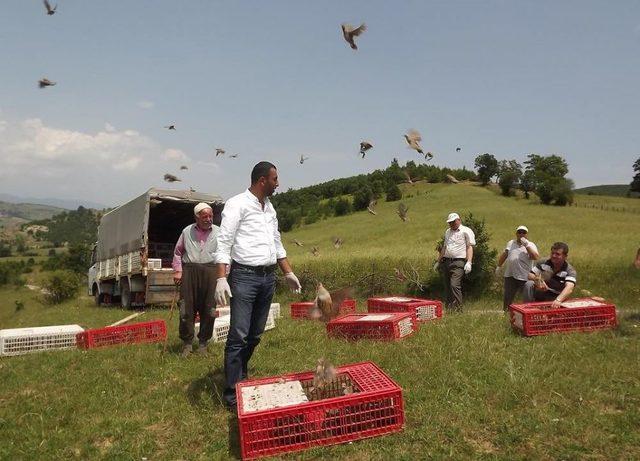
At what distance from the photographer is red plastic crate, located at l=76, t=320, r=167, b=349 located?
773cm

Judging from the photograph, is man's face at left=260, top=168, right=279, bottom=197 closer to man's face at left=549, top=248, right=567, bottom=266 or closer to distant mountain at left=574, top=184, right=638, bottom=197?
man's face at left=549, top=248, right=567, bottom=266

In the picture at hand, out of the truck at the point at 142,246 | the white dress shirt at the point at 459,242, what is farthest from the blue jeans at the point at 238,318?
the truck at the point at 142,246

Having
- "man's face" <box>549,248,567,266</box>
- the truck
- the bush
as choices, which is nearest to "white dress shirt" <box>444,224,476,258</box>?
"man's face" <box>549,248,567,266</box>

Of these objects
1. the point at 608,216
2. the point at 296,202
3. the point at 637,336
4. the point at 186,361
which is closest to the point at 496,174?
the point at 608,216

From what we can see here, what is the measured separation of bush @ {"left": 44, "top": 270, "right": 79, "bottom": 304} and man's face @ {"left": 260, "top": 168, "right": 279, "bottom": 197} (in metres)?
30.9

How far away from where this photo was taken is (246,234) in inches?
196

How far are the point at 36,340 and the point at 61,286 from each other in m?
26.0

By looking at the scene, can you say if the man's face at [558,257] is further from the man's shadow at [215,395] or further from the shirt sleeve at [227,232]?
the man's shadow at [215,395]

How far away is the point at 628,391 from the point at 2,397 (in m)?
7.38

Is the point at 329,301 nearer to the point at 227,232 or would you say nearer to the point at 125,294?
the point at 227,232

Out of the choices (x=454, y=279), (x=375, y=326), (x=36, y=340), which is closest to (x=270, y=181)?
(x=375, y=326)

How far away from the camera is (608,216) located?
126ft

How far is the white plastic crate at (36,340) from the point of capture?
796 centimetres

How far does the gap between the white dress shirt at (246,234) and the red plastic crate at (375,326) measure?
2.45m
